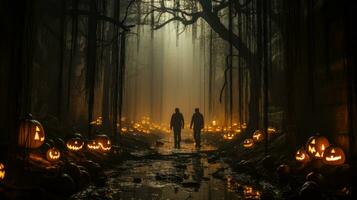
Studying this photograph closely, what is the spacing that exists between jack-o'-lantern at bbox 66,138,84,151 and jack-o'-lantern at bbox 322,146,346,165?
7.04 metres

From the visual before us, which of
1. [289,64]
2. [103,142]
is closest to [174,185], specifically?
[103,142]

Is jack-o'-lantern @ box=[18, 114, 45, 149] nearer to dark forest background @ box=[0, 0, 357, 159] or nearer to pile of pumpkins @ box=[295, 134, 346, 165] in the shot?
dark forest background @ box=[0, 0, 357, 159]

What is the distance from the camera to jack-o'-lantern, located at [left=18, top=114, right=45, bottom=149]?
8.07 metres

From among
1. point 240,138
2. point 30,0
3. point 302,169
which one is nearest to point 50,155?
point 30,0

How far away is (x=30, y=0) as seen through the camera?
303 inches

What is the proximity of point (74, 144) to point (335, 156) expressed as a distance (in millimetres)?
7290

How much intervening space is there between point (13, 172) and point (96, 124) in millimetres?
14056

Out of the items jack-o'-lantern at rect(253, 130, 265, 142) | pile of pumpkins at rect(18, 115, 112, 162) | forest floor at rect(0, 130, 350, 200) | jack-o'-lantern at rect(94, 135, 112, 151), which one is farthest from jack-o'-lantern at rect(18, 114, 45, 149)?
jack-o'-lantern at rect(253, 130, 265, 142)

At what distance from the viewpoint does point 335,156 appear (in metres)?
8.34

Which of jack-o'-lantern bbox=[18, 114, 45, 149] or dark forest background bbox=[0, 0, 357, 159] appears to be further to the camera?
jack-o'-lantern bbox=[18, 114, 45, 149]

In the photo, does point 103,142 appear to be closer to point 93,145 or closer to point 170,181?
point 93,145

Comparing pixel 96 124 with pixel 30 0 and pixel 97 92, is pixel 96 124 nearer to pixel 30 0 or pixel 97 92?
pixel 97 92

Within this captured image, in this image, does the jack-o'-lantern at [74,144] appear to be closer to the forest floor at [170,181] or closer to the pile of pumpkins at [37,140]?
the pile of pumpkins at [37,140]

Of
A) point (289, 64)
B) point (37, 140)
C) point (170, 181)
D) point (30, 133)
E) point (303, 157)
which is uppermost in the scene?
point (289, 64)
